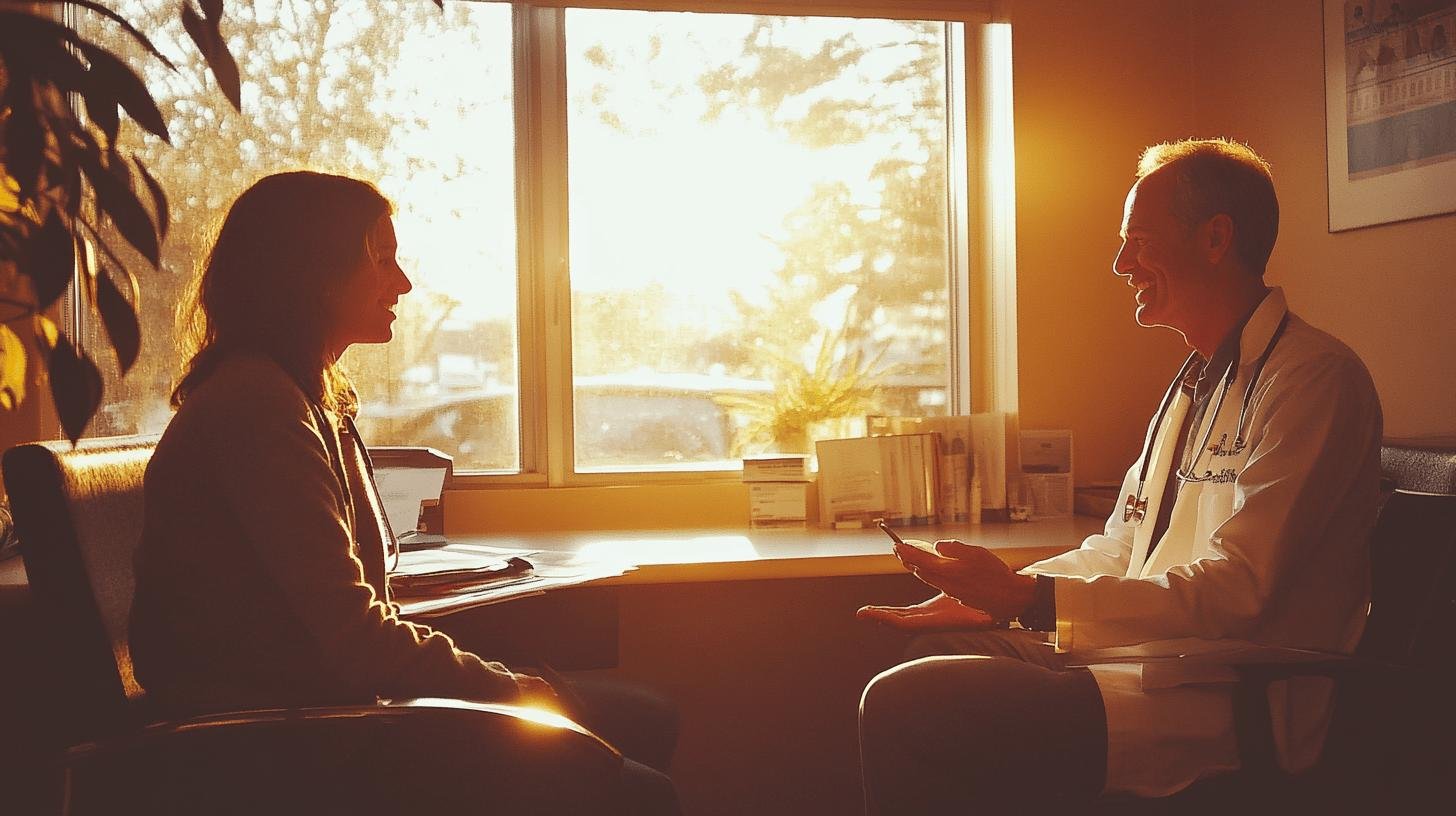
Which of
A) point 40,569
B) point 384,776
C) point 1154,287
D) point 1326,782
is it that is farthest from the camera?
point 1154,287

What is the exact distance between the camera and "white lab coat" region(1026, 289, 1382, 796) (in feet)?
5.31

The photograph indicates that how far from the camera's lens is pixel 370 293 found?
1.73 m

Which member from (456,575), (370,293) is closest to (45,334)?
(370,293)

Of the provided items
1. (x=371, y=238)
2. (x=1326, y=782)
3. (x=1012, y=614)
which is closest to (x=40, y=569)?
(x=371, y=238)

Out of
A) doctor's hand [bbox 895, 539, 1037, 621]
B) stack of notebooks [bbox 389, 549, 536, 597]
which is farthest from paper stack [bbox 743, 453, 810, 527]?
doctor's hand [bbox 895, 539, 1037, 621]

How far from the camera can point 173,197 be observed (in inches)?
110

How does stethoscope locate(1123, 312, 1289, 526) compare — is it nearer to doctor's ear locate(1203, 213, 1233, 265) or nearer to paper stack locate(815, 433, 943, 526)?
doctor's ear locate(1203, 213, 1233, 265)

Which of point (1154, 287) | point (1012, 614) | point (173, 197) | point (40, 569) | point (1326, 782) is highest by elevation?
point (173, 197)

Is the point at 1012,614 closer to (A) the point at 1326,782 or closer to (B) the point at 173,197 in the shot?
(A) the point at 1326,782

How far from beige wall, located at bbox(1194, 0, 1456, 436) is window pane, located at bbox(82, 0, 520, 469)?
1.91 m

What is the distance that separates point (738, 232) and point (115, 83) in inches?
88.6

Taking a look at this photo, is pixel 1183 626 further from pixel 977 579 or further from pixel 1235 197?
pixel 1235 197

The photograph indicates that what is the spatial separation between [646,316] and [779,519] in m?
0.65

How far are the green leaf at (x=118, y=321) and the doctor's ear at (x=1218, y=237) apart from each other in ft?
5.43
